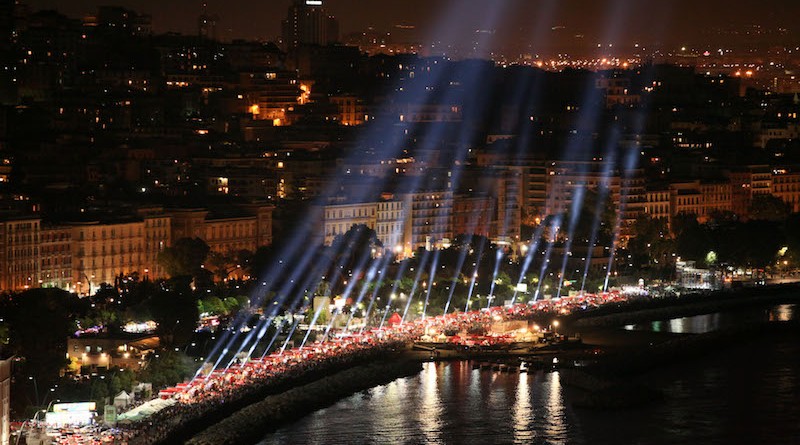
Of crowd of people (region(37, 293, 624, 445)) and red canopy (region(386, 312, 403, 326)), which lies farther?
red canopy (region(386, 312, 403, 326))

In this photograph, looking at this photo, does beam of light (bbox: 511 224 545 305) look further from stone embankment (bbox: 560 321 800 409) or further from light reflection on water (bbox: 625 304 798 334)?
stone embankment (bbox: 560 321 800 409)

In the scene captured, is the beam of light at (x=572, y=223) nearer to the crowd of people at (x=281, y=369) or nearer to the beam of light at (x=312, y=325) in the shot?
the crowd of people at (x=281, y=369)

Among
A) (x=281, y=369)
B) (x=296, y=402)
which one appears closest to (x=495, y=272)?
(x=281, y=369)

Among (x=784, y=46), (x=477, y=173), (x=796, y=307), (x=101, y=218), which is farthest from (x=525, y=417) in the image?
(x=784, y=46)

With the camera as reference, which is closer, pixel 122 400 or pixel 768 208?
pixel 122 400

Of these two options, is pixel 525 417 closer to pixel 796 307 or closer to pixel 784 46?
pixel 796 307

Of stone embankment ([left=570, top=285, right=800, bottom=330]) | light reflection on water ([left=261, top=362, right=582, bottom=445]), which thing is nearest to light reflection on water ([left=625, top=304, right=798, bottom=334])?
stone embankment ([left=570, top=285, right=800, bottom=330])

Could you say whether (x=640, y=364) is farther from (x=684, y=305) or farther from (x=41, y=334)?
(x=41, y=334)
